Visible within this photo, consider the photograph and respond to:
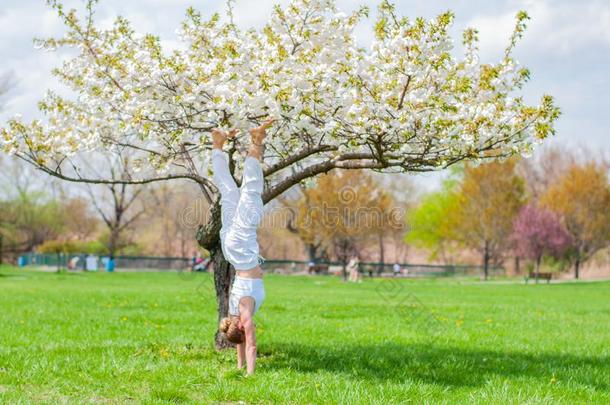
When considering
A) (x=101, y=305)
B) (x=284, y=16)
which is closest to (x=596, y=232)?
(x=101, y=305)

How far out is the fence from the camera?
192 ft

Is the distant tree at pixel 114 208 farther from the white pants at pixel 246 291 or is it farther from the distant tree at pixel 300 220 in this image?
the white pants at pixel 246 291

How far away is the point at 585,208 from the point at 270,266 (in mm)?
27165

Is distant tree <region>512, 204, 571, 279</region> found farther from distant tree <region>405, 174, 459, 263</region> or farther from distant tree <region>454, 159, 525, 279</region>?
distant tree <region>405, 174, 459, 263</region>

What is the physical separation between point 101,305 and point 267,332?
7782mm

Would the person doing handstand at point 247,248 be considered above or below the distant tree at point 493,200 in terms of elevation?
below

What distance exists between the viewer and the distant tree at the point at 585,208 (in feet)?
196

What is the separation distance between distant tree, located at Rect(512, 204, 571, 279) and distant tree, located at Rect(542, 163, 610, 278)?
373cm

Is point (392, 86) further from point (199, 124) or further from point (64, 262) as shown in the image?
point (64, 262)

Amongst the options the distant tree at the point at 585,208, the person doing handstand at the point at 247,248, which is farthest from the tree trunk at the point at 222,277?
the distant tree at the point at 585,208

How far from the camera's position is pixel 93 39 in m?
9.50

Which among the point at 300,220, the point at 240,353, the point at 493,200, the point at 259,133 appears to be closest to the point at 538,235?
the point at 493,200

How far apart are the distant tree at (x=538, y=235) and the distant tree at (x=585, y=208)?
3733mm

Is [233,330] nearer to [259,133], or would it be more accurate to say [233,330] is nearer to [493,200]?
[259,133]
